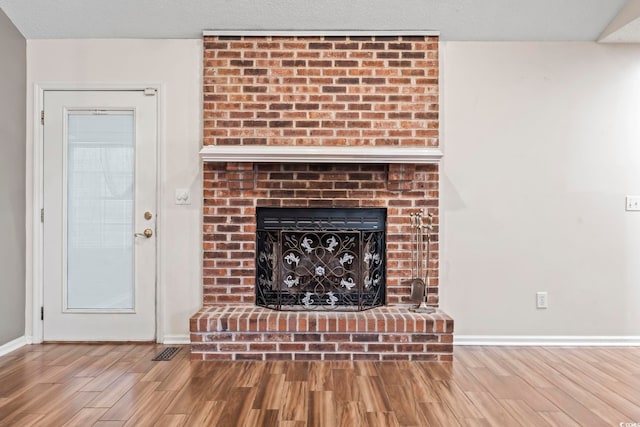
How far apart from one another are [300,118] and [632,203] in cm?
→ 255

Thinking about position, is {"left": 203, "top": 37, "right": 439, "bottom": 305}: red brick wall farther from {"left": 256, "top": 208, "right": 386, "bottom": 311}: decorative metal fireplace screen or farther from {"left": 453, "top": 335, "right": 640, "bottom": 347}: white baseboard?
{"left": 453, "top": 335, "right": 640, "bottom": 347}: white baseboard

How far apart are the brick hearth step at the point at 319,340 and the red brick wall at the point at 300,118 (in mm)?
373

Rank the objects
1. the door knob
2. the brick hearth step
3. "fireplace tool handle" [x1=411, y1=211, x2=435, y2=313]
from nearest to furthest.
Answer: the brick hearth step < "fireplace tool handle" [x1=411, y1=211, x2=435, y2=313] < the door knob

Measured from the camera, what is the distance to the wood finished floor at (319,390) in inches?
84.0

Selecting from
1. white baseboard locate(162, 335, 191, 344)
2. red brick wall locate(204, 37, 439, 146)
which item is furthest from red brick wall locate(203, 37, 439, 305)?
white baseboard locate(162, 335, 191, 344)

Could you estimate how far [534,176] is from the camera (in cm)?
343

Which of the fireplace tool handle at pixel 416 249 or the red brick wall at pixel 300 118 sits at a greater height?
the red brick wall at pixel 300 118

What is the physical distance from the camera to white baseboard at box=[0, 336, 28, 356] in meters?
3.13

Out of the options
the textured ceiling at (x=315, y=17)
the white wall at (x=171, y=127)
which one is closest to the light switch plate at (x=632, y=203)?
the textured ceiling at (x=315, y=17)

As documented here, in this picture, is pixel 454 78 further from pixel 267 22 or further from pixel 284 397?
pixel 284 397

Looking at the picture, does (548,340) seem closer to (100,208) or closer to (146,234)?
(146,234)

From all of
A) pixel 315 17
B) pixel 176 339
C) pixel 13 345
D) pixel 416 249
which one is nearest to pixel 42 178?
Answer: pixel 13 345

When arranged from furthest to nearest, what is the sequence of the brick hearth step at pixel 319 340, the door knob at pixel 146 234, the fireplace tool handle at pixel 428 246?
the door knob at pixel 146 234
the fireplace tool handle at pixel 428 246
the brick hearth step at pixel 319 340

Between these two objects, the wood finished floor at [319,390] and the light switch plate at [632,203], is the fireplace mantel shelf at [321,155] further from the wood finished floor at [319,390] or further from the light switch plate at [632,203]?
the light switch plate at [632,203]
